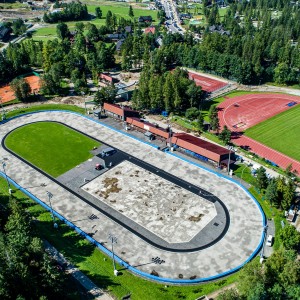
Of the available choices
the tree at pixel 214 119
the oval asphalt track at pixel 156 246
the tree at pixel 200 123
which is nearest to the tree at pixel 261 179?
the oval asphalt track at pixel 156 246

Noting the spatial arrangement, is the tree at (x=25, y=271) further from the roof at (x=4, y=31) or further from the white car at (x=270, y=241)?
the roof at (x=4, y=31)

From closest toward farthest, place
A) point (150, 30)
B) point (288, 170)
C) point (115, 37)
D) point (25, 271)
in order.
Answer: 1. point (25, 271)
2. point (288, 170)
3. point (115, 37)
4. point (150, 30)

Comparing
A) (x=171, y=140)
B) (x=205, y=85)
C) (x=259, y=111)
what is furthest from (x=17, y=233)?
(x=205, y=85)

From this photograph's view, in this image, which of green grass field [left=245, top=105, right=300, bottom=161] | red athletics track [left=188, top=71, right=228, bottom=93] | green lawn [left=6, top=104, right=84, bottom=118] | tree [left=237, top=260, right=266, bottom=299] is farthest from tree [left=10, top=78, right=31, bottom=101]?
tree [left=237, top=260, right=266, bottom=299]

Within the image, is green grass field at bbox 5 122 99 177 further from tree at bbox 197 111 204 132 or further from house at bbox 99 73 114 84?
house at bbox 99 73 114 84

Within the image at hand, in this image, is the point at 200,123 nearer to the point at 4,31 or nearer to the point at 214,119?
the point at 214,119

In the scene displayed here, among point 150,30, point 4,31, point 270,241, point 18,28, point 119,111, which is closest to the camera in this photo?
point 270,241

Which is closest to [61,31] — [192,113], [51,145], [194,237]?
[51,145]
